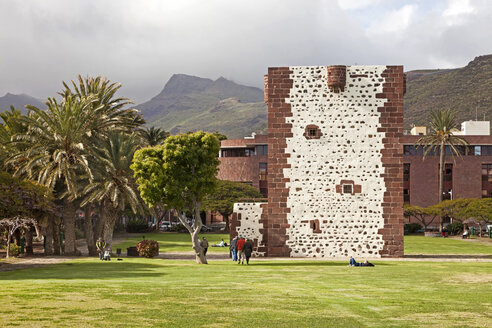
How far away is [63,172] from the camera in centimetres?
Result: 4188

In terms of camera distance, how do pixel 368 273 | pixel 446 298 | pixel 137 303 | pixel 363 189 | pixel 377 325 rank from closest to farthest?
1. pixel 377 325
2. pixel 137 303
3. pixel 446 298
4. pixel 368 273
5. pixel 363 189

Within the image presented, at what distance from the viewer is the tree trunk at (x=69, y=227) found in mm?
44000

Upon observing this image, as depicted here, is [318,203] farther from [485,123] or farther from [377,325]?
[485,123]

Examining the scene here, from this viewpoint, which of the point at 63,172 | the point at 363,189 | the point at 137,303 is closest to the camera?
the point at 137,303

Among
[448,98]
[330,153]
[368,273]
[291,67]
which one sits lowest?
[368,273]

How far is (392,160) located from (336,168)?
10.9 feet

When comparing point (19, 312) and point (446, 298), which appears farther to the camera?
point (446, 298)

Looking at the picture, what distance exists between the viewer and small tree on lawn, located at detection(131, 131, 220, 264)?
3106 cm

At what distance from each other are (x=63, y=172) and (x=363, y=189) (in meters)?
19.9

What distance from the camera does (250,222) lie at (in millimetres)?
37969

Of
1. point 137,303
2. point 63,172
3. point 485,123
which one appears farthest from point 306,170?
point 485,123

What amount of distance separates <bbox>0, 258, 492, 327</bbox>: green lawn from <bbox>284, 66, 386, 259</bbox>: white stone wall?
1279 cm

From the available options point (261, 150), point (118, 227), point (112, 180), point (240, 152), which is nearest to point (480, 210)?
point (261, 150)

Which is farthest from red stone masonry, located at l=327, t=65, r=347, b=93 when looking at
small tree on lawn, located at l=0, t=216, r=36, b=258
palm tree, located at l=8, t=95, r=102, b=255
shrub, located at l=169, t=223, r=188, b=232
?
shrub, located at l=169, t=223, r=188, b=232
